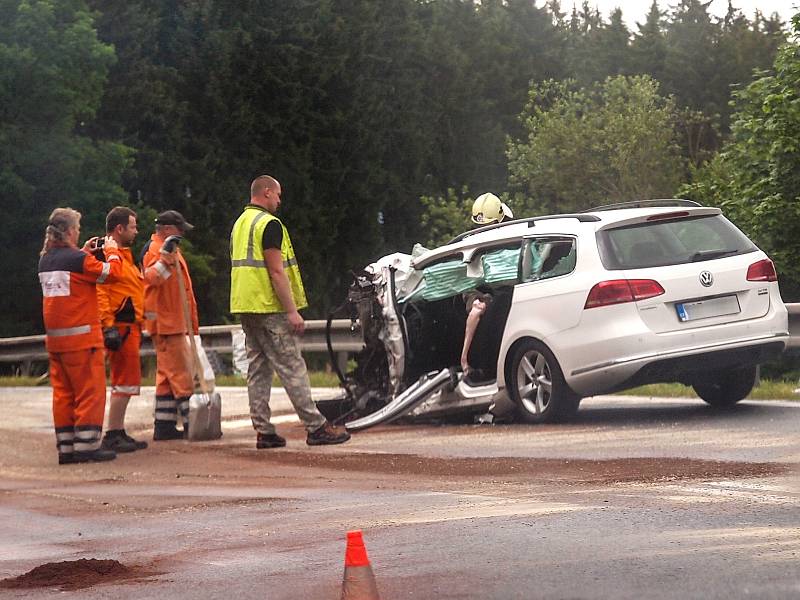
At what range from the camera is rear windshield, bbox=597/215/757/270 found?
1261 cm

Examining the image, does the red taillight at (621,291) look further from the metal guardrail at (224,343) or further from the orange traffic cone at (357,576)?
the orange traffic cone at (357,576)

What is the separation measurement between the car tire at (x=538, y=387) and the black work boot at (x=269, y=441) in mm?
1842

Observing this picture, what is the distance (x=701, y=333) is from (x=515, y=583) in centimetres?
651

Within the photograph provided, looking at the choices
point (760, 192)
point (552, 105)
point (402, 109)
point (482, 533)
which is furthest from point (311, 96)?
point (482, 533)

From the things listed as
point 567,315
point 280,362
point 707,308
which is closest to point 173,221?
point 280,362

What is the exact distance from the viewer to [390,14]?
208 feet

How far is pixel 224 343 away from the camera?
25422 mm

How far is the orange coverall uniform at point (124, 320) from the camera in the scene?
13.8 m

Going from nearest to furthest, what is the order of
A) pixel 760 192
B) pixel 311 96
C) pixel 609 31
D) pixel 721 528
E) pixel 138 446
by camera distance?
pixel 721 528 < pixel 138 446 < pixel 760 192 < pixel 311 96 < pixel 609 31

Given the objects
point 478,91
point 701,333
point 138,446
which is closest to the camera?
point 701,333

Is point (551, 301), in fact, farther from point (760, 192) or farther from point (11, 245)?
point (11, 245)

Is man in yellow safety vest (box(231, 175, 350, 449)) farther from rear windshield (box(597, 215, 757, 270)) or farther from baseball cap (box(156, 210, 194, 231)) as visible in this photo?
rear windshield (box(597, 215, 757, 270))

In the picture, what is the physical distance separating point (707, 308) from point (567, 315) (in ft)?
3.39

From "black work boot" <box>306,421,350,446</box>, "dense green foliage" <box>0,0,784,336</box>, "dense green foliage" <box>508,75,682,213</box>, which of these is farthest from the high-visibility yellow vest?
"dense green foliage" <box>508,75,682,213</box>
